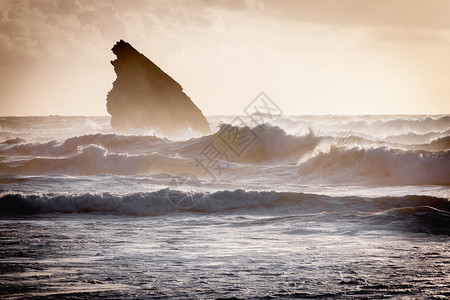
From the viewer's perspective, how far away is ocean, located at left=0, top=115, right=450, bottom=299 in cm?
542

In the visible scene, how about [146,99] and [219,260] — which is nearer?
[219,260]

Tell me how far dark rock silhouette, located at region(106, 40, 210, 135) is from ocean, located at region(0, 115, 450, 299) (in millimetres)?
21369

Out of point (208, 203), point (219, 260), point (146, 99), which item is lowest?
point (219, 260)

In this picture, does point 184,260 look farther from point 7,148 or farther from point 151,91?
point 151,91

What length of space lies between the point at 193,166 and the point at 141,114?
22.5 m

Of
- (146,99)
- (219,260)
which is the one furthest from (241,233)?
(146,99)

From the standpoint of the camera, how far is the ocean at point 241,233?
5422mm

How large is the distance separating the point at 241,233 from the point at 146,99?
1404 inches

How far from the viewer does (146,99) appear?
4319 cm

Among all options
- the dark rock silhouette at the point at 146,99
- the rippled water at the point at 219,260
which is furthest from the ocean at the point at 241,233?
the dark rock silhouette at the point at 146,99

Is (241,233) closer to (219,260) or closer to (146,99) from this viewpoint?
(219,260)

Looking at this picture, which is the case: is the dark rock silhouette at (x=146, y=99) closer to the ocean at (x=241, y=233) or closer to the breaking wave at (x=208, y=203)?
the ocean at (x=241, y=233)

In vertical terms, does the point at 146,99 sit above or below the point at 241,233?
above

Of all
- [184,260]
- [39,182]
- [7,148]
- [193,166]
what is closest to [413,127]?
[193,166]
